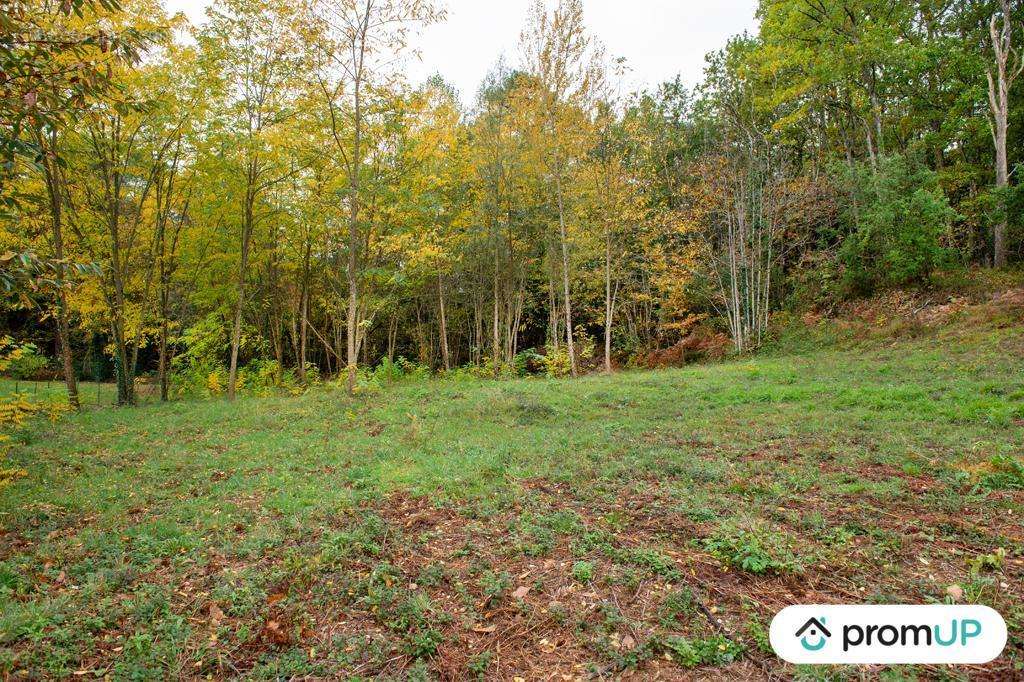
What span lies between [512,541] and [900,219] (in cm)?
1521

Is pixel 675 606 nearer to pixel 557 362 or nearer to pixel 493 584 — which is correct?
pixel 493 584

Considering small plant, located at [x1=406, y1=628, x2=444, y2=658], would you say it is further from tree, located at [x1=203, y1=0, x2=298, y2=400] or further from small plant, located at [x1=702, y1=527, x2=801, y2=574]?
tree, located at [x1=203, y1=0, x2=298, y2=400]

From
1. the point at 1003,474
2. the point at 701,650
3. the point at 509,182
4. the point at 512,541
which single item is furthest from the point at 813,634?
the point at 509,182

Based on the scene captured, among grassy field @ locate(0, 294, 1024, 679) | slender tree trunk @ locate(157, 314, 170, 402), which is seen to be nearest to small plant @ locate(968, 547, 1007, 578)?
grassy field @ locate(0, 294, 1024, 679)

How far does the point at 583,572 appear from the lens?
3.47 m

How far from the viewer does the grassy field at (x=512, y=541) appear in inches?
111

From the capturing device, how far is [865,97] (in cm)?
1678

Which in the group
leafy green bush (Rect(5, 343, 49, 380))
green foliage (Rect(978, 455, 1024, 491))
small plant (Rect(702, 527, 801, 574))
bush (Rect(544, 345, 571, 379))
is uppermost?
leafy green bush (Rect(5, 343, 49, 380))

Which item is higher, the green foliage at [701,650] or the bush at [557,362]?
the bush at [557,362]

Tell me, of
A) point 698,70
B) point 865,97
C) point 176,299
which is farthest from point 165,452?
point 698,70

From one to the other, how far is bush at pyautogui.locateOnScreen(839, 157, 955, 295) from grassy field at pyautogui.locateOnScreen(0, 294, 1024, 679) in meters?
6.93

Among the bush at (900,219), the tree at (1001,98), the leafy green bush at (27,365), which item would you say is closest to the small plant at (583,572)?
the bush at (900,219)

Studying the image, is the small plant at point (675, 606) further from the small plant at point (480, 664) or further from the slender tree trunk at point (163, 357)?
the slender tree trunk at point (163, 357)

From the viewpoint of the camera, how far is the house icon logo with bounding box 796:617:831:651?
106 inches
